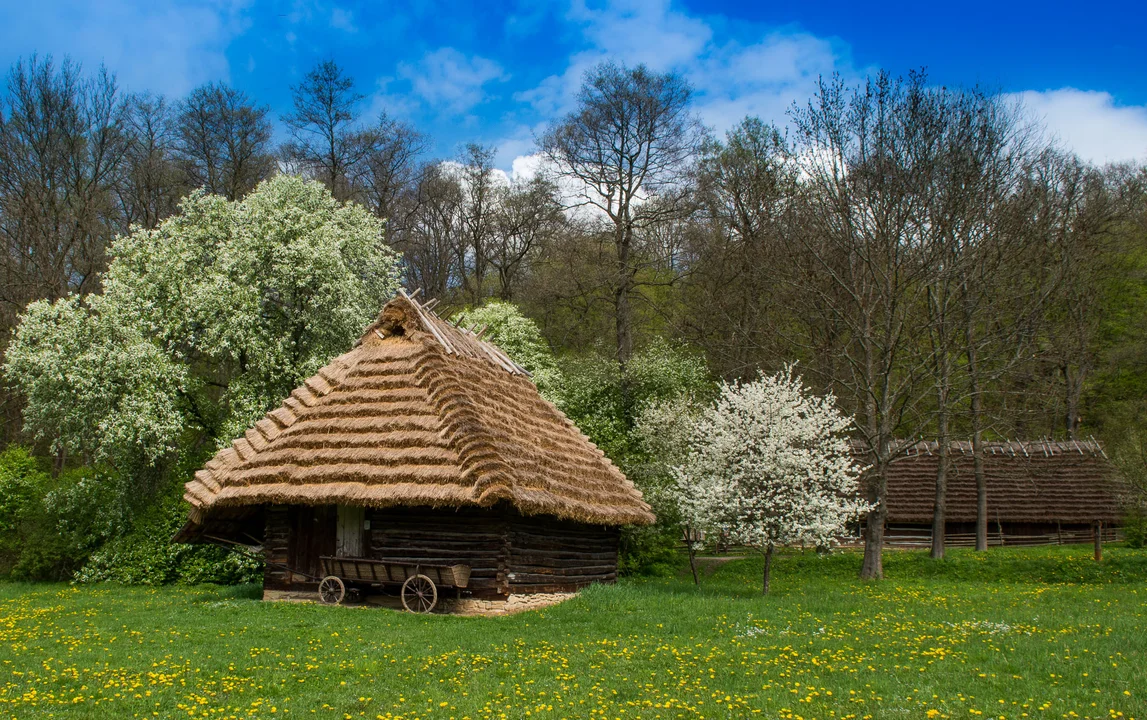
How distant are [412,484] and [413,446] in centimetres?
105

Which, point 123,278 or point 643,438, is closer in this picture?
point 123,278

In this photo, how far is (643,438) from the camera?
2748 centimetres

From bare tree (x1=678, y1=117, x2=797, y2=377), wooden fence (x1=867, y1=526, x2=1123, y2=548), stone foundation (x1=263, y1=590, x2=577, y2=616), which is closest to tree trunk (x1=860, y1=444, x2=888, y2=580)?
bare tree (x1=678, y1=117, x2=797, y2=377)

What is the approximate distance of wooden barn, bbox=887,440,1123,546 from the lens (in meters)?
32.8

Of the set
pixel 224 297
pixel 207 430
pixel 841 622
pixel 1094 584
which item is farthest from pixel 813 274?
pixel 207 430

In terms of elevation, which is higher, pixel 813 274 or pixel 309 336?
pixel 813 274

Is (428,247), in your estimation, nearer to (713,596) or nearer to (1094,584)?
(713,596)

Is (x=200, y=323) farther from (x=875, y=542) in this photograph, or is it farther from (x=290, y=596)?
(x=875, y=542)

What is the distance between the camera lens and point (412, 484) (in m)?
15.6

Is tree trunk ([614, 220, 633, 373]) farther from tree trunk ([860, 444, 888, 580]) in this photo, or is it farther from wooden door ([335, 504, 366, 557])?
wooden door ([335, 504, 366, 557])

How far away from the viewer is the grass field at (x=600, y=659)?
850 cm

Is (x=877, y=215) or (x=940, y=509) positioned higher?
(x=877, y=215)

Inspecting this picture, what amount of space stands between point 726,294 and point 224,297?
17755 mm

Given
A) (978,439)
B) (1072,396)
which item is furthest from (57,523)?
(1072,396)
